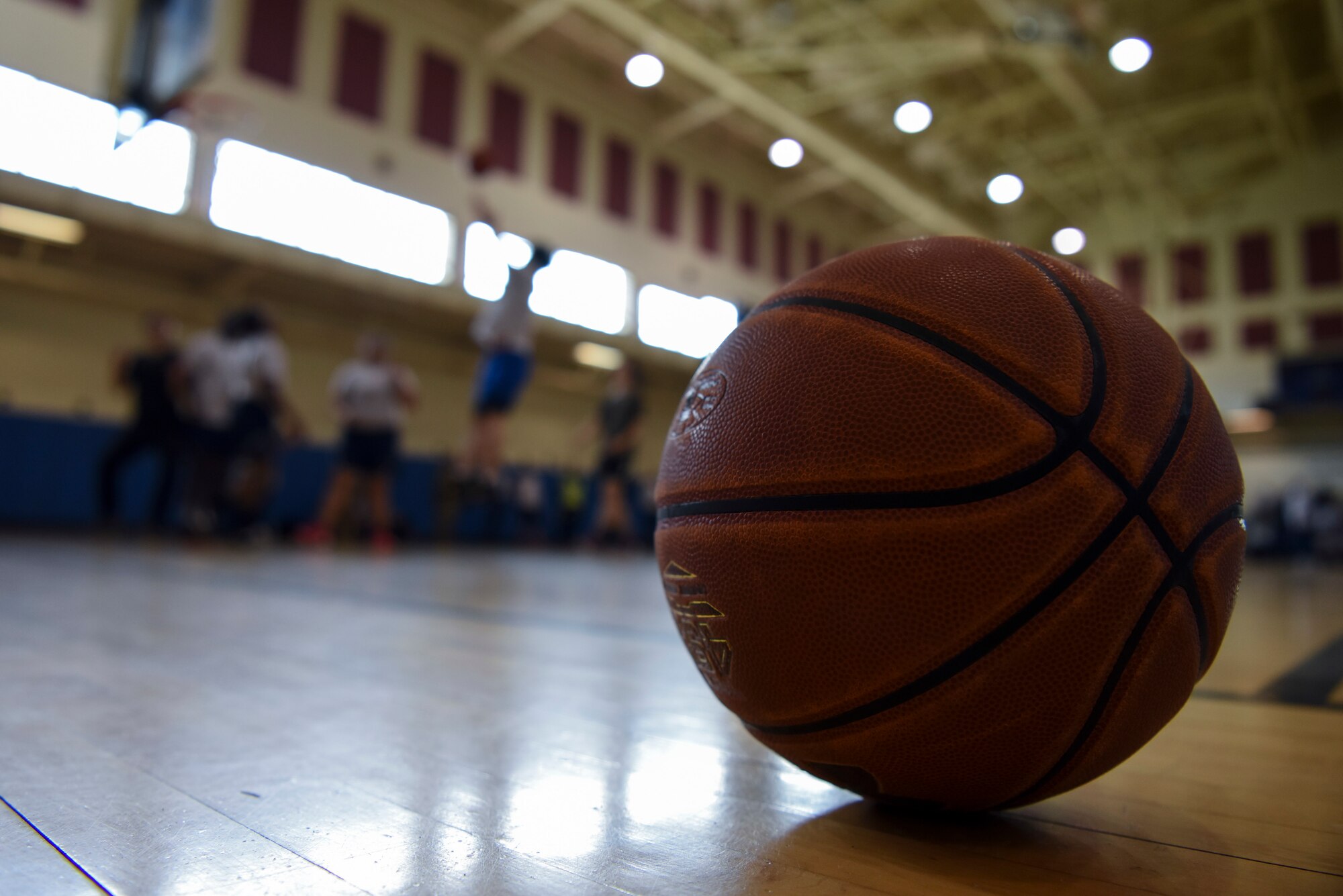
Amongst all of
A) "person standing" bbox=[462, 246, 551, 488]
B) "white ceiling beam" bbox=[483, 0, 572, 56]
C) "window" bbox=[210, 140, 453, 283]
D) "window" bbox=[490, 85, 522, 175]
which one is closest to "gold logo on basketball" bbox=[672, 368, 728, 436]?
"person standing" bbox=[462, 246, 551, 488]

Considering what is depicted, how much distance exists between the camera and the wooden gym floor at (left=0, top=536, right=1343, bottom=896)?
0.74 m

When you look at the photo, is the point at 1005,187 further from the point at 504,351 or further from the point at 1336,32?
→ the point at 504,351

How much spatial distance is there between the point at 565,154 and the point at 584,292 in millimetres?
2006

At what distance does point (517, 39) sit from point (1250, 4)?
29.1ft

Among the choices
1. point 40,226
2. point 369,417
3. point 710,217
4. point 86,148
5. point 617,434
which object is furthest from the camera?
point 710,217

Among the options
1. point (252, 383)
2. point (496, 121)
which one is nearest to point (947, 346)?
point (252, 383)

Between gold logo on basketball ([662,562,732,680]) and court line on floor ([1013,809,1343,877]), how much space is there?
370mm

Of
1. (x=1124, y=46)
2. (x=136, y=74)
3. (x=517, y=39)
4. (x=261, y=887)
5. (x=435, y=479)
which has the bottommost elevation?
(x=261, y=887)

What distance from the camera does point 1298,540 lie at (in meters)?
14.9

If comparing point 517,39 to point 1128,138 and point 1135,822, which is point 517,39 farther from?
point 1135,822

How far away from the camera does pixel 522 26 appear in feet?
37.6

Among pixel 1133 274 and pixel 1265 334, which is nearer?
pixel 1265 334

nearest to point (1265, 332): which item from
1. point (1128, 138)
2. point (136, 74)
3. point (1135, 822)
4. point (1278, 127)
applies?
point (1278, 127)

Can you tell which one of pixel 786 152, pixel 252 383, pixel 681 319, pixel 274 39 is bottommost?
pixel 252 383
